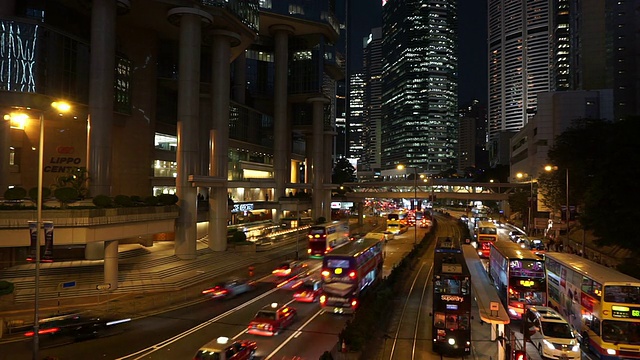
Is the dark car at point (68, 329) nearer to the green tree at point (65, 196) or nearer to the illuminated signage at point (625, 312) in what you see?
the green tree at point (65, 196)

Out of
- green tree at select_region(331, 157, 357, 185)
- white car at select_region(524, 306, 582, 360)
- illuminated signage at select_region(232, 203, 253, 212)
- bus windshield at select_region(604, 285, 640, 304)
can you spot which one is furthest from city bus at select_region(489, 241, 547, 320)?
green tree at select_region(331, 157, 357, 185)

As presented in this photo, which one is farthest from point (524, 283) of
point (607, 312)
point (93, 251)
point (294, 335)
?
point (93, 251)

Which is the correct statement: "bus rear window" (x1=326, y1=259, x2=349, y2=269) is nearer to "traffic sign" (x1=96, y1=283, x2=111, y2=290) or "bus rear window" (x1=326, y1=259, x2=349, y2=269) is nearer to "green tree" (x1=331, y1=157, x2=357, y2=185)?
"traffic sign" (x1=96, y1=283, x2=111, y2=290)

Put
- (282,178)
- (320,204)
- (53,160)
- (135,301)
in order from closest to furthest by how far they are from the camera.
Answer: (135,301) → (53,160) → (282,178) → (320,204)

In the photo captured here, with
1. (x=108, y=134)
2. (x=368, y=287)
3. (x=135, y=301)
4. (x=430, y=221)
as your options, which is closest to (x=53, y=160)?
(x=108, y=134)

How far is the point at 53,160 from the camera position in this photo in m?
41.3

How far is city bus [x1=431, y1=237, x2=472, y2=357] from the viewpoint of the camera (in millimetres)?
19094

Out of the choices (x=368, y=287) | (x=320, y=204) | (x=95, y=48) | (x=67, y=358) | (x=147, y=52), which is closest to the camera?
(x=67, y=358)

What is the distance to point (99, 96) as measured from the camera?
120 feet

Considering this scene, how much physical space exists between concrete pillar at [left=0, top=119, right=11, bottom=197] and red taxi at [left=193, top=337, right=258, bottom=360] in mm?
30145

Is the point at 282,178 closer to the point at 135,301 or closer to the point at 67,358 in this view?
the point at 135,301

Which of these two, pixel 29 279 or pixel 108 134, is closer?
pixel 29 279

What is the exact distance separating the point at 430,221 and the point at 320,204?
27.7 meters

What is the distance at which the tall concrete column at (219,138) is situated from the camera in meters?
47.3
